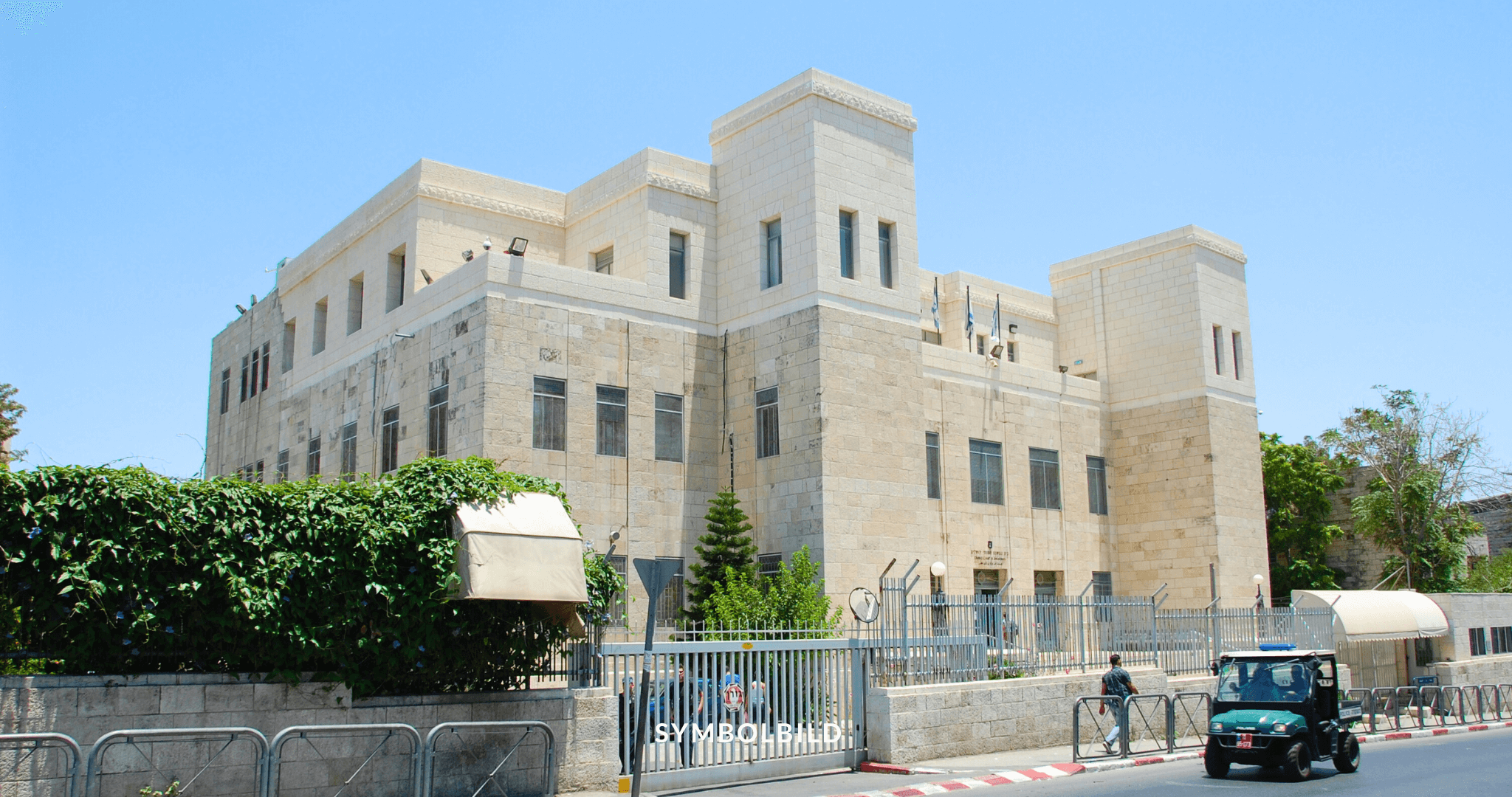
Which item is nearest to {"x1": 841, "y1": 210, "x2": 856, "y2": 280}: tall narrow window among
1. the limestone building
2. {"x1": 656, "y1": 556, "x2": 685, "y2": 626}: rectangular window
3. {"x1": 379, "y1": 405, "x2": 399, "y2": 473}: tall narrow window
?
the limestone building

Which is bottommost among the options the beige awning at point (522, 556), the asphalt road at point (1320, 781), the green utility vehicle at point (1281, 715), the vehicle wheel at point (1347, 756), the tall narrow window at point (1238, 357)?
the asphalt road at point (1320, 781)

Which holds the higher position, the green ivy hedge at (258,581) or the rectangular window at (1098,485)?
the rectangular window at (1098,485)

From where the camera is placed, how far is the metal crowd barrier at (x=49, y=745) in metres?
9.85

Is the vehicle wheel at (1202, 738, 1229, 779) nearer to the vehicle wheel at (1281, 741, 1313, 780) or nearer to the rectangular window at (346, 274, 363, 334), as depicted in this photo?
the vehicle wheel at (1281, 741, 1313, 780)

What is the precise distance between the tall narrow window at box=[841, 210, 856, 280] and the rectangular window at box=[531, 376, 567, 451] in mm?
6889

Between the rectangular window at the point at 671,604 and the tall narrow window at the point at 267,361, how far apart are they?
16629mm

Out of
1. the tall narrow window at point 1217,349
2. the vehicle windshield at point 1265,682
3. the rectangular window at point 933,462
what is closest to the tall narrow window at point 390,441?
the rectangular window at point 933,462

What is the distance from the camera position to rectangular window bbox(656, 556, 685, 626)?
24.7 metres

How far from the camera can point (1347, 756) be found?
1540 cm

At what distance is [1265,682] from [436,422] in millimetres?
17000

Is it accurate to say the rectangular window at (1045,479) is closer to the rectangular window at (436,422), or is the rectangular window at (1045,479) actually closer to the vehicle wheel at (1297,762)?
the rectangular window at (436,422)

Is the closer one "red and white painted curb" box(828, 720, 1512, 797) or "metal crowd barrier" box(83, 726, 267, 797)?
"metal crowd barrier" box(83, 726, 267, 797)

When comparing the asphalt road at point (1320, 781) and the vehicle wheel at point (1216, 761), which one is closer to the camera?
the asphalt road at point (1320, 781)

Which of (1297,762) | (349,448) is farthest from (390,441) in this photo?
(1297,762)
